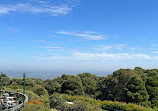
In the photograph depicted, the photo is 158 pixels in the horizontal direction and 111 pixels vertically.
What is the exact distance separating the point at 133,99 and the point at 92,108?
13.5 m

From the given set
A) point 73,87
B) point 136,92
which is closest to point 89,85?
point 73,87

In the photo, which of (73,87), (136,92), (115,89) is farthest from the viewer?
(73,87)

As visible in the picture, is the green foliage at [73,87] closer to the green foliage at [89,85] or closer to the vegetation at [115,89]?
the vegetation at [115,89]

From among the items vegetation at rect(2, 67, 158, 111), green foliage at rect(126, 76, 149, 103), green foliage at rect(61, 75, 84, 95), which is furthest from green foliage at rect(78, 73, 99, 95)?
green foliage at rect(126, 76, 149, 103)

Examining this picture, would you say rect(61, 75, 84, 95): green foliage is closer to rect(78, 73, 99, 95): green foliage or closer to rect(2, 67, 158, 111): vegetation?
rect(2, 67, 158, 111): vegetation

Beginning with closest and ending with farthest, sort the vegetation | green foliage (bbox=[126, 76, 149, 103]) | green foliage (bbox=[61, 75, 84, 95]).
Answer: the vegetation, green foliage (bbox=[126, 76, 149, 103]), green foliage (bbox=[61, 75, 84, 95])

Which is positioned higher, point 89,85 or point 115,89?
point 115,89

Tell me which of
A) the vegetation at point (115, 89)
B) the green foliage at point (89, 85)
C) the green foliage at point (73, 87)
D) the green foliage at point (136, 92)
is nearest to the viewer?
the vegetation at point (115, 89)

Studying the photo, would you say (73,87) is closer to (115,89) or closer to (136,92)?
(115,89)

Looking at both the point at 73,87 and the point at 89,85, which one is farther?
the point at 89,85

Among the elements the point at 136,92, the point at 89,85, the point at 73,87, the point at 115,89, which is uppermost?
the point at 136,92

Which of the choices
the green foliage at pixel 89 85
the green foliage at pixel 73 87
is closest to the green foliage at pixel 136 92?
the green foliage at pixel 73 87

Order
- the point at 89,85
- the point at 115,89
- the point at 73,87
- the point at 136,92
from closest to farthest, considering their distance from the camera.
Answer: the point at 136,92 < the point at 115,89 < the point at 73,87 < the point at 89,85

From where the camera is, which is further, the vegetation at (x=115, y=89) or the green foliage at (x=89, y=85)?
the green foliage at (x=89, y=85)
